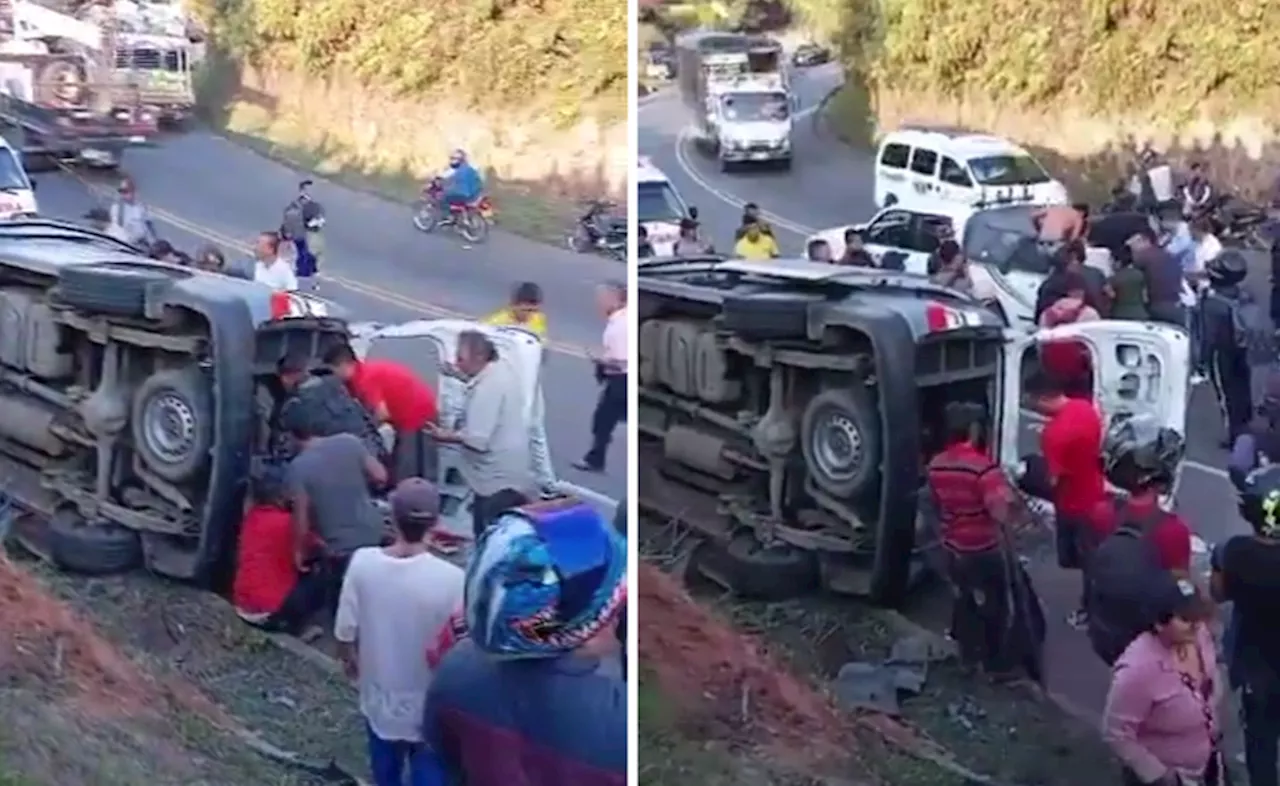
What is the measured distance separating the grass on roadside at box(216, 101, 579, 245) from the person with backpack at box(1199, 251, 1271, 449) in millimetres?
1194

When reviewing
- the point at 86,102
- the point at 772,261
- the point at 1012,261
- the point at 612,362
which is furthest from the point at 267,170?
the point at 1012,261

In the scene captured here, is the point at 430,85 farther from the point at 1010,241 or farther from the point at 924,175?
the point at 1010,241

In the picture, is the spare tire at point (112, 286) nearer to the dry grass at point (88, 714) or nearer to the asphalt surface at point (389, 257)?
the asphalt surface at point (389, 257)

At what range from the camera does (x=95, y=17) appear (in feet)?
10.5

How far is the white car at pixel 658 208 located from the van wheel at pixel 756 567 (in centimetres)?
58

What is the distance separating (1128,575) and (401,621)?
1348 mm

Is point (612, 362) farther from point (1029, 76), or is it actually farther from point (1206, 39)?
point (1206, 39)

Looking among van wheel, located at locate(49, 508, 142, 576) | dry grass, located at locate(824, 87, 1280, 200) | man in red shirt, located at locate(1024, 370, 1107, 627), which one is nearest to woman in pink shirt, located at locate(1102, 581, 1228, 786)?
man in red shirt, located at locate(1024, 370, 1107, 627)

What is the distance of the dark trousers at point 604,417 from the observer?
3191mm

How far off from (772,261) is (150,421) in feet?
3.99

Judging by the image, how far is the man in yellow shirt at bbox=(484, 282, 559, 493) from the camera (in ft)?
10.4

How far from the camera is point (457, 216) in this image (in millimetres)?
3182

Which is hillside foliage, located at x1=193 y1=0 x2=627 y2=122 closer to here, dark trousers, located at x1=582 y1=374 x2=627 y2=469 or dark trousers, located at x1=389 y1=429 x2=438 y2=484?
dark trousers, located at x1=582 y1=374 x2=627 y2=469

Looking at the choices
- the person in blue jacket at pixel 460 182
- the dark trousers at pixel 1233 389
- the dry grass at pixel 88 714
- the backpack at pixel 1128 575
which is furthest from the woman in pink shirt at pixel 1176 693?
the dry grass at pixel 88 714
